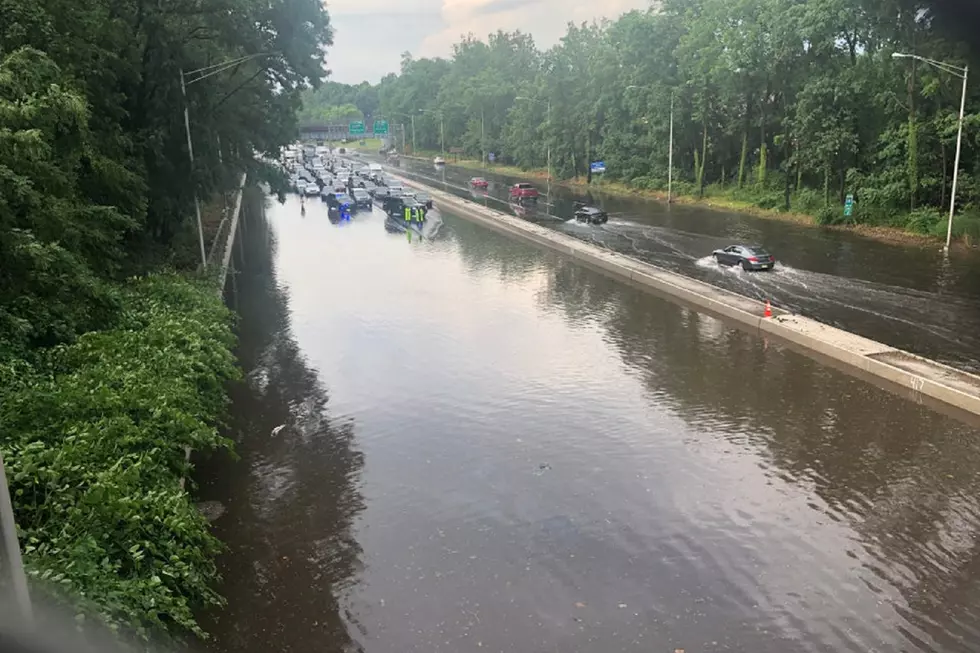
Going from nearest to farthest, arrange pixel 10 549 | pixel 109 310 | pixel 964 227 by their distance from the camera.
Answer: pixel 10 549 < pixel 109 310 < pixel 964 227

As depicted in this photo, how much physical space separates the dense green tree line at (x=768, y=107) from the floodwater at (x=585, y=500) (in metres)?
11.3

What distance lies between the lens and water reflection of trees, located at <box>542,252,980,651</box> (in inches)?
396

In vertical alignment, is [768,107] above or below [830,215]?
above

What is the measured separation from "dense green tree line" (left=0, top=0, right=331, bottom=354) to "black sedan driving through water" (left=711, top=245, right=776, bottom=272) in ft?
63.2

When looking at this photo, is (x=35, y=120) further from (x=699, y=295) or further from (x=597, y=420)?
(x=699, y=295)

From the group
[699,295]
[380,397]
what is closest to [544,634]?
[380,397]

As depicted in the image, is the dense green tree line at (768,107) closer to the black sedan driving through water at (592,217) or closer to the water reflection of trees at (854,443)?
the water reflection of trees at (854,443)

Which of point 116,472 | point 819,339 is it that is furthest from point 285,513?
point 819,339

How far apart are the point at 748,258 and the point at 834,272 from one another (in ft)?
10.8

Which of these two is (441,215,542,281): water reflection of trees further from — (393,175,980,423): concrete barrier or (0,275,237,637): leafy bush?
(0,275,237,637): leafy bush

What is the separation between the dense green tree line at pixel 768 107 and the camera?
3906cm

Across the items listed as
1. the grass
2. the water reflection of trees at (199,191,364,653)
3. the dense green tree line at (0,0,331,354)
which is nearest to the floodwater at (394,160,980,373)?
the grass

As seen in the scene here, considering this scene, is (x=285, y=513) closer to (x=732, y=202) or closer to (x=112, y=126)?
(x=112, y=126)

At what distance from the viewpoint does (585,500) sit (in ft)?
40.6
